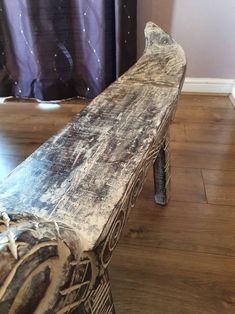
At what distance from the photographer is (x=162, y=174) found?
99cm

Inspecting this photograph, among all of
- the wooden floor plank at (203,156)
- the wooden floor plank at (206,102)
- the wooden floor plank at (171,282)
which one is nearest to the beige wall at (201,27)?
the wooden floor plank at (206,102)

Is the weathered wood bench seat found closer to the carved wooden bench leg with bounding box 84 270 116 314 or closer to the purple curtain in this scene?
the carved wooden bench leg with bounding box 84 270 116 314

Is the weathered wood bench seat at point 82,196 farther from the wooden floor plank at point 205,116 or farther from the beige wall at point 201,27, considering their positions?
the beige wall at point 201,27

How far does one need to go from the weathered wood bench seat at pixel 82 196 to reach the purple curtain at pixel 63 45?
2.57 feet

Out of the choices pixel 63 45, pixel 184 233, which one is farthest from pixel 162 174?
pixel 63 45

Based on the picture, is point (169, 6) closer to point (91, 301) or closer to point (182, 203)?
point (182, 203)

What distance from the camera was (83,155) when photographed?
1.95ft

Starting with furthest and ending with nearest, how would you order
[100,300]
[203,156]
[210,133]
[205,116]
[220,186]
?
[205,116]
[210,133]
[203,156]
[220,186]
[100,300]

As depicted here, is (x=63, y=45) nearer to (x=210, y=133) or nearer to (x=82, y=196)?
(x=210, y=133)

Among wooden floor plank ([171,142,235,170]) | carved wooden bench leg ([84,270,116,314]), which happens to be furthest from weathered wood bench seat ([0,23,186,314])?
wooden floor plank ([171,142,235,170])

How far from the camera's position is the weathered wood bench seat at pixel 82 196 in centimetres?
28

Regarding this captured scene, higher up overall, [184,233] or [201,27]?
[201,27]

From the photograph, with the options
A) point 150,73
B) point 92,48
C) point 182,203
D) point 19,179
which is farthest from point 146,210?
point 92,48

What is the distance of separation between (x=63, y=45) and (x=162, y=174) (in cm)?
117
